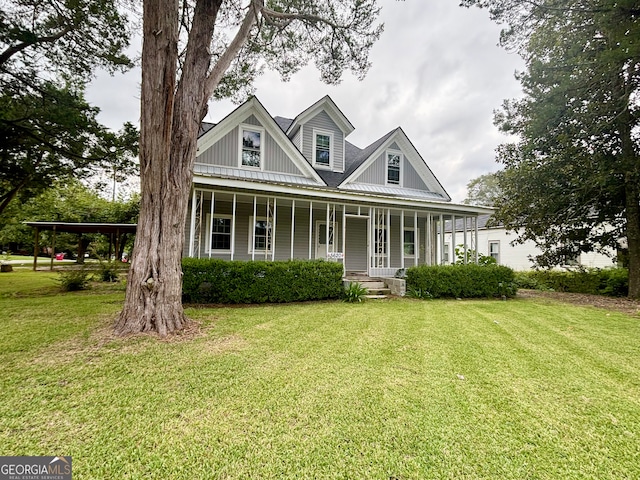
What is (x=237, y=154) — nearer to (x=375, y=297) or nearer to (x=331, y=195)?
(x=331, y=195)

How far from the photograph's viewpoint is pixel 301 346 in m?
4.62

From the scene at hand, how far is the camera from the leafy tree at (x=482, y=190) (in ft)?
142

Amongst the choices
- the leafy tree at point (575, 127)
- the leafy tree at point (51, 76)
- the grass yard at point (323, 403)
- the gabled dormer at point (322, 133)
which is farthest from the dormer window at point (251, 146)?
the leafy tree at point (575, 127)

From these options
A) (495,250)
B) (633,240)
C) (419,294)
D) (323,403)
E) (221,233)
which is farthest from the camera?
(495,250)

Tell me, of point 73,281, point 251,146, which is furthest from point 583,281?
point 73,281

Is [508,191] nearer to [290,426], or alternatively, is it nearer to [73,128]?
[290,426]

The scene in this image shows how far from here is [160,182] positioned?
5160 millimetres

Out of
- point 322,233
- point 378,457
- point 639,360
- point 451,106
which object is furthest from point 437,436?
point 451,106

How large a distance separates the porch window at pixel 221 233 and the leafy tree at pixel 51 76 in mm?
5360

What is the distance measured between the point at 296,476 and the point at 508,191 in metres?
13.9

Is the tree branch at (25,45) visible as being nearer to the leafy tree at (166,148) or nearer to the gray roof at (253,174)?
the gray roof at (253,174)

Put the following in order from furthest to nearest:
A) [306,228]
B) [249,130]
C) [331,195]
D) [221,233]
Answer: [306,228] → [249,130] → [221,233] → [331,195]

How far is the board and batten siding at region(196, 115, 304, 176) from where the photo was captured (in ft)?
36.2

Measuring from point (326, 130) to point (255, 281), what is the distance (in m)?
8.65
